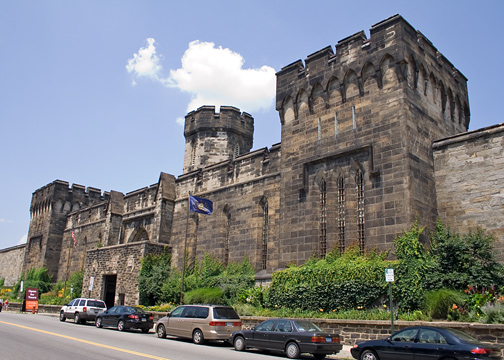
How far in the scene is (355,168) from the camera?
1967cm

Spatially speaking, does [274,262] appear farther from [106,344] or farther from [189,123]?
[189,123]

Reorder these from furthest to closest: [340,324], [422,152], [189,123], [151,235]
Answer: [189,123] → [151,235] → [422,152] → [340,324]

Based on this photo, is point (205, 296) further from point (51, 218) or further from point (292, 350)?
point (51, 218)

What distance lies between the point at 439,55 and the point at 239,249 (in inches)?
555

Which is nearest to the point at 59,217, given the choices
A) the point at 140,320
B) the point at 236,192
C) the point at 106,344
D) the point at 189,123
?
the point at 189,123

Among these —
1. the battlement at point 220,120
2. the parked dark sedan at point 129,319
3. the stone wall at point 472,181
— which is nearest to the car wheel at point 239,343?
the parked dark sedan at point 129,319

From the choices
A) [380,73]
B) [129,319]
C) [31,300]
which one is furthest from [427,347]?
[31,300]

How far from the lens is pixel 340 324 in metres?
15.7

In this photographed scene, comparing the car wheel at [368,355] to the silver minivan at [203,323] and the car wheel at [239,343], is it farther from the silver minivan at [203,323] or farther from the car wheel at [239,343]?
the silver minivan at [203,323]

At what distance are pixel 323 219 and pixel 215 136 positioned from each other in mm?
18754

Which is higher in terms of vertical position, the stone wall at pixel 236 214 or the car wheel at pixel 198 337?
the stone wall at pixel 236 214

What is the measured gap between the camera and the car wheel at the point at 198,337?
15.9 m

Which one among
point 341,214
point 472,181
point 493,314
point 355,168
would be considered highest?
point 355,168

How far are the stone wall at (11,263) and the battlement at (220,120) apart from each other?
93.0ft
